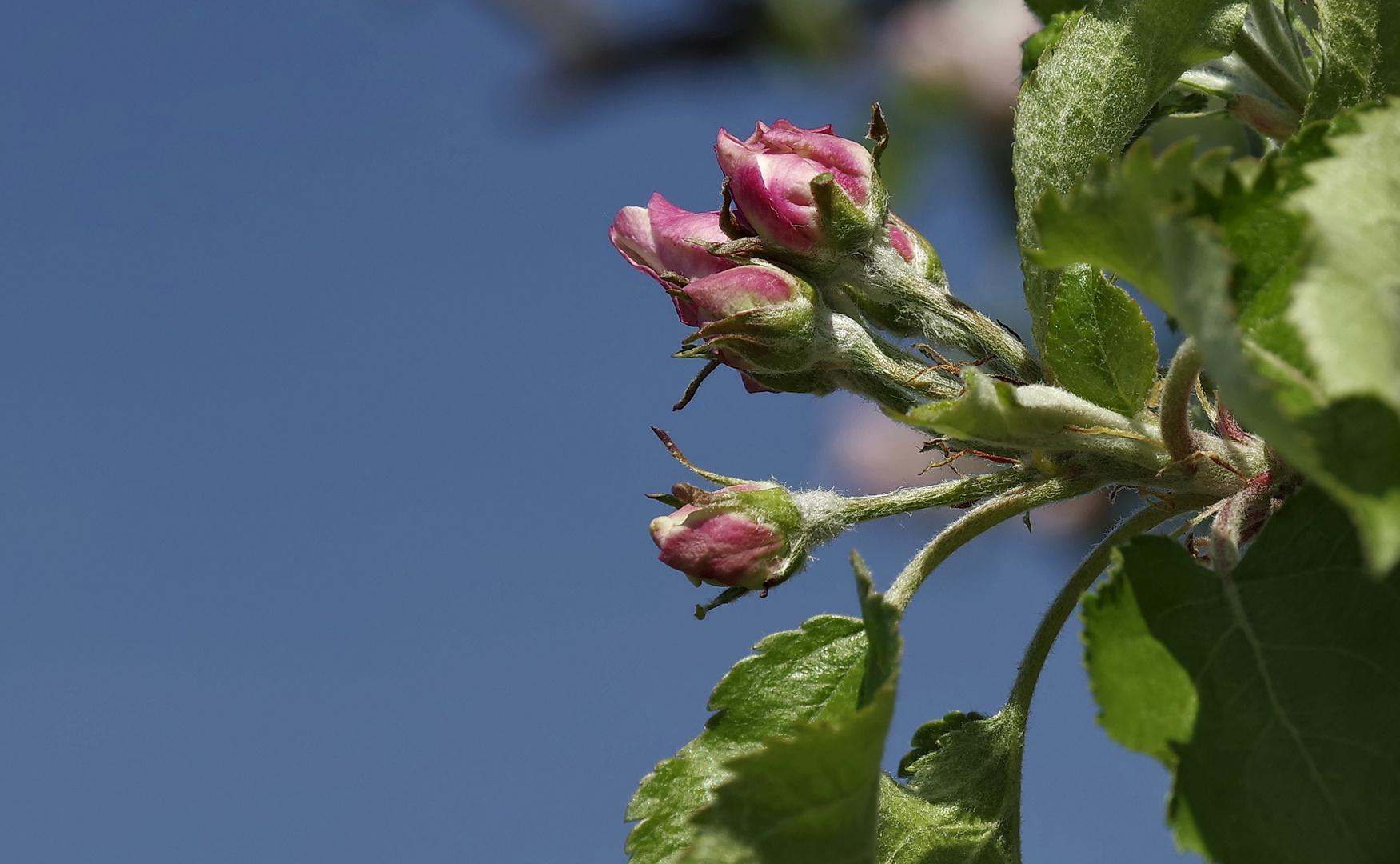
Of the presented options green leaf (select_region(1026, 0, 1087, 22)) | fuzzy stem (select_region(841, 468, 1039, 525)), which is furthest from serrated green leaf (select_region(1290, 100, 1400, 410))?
green leaf (select_region(1026, 0, 1087, 22))

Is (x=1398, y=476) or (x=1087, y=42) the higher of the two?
(x=1087, y=42)

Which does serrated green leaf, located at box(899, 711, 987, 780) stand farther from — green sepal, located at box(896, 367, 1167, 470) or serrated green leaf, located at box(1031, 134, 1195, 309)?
serrated green leaf, located at box(1031, 134, 1195, 309)

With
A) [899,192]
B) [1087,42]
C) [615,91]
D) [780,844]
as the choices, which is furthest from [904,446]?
[780,844]

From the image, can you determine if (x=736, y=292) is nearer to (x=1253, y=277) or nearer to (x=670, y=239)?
(x=670, y=239)

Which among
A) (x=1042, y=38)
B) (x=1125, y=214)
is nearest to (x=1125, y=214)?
(x=1125, y=214)

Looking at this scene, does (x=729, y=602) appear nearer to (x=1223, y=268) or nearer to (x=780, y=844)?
(x=780, y=844)

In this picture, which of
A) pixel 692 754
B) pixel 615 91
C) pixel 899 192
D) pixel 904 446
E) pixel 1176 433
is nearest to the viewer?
pixel 1176 433

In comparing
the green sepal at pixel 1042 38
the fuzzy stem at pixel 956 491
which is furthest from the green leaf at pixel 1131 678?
the green sepal at pixel 1042 38

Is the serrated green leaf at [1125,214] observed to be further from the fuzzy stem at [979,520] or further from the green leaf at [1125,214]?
the fuzzy stem at [979,520]
